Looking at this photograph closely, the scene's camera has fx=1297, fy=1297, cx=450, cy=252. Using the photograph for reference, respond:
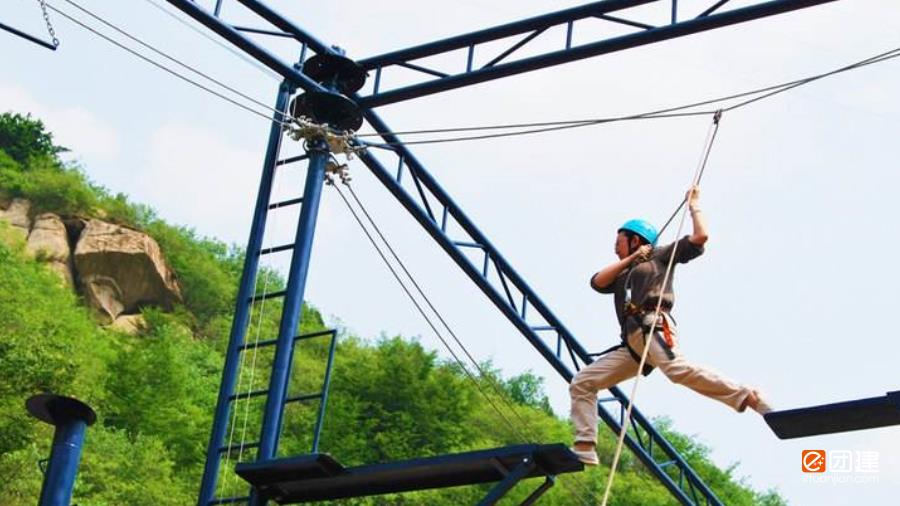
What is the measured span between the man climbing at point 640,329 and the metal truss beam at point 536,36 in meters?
1.55

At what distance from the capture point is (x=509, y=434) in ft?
163

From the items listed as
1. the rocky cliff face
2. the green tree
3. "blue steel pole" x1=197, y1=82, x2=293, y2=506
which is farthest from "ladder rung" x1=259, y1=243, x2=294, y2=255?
the green tree

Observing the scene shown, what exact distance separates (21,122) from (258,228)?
62269mm

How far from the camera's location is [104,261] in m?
54.1

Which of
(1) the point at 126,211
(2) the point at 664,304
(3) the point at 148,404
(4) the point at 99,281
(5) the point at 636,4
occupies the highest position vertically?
(1) the point at 126,211

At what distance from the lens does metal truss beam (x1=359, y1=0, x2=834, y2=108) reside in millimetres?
8836

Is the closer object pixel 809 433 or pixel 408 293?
pixel 809 433

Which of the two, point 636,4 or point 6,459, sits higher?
point 6,459

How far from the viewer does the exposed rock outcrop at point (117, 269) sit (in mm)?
53219

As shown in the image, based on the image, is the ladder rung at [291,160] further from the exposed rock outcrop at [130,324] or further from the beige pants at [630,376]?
the exposed rock outcrop at [130,324]

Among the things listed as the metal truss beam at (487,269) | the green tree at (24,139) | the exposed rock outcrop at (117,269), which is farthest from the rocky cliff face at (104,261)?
the metal truss beam at (487,269)

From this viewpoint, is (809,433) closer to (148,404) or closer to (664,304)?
(664,304)

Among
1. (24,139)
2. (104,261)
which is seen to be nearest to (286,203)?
(104,261)

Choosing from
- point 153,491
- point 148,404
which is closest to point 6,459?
point 153,491
